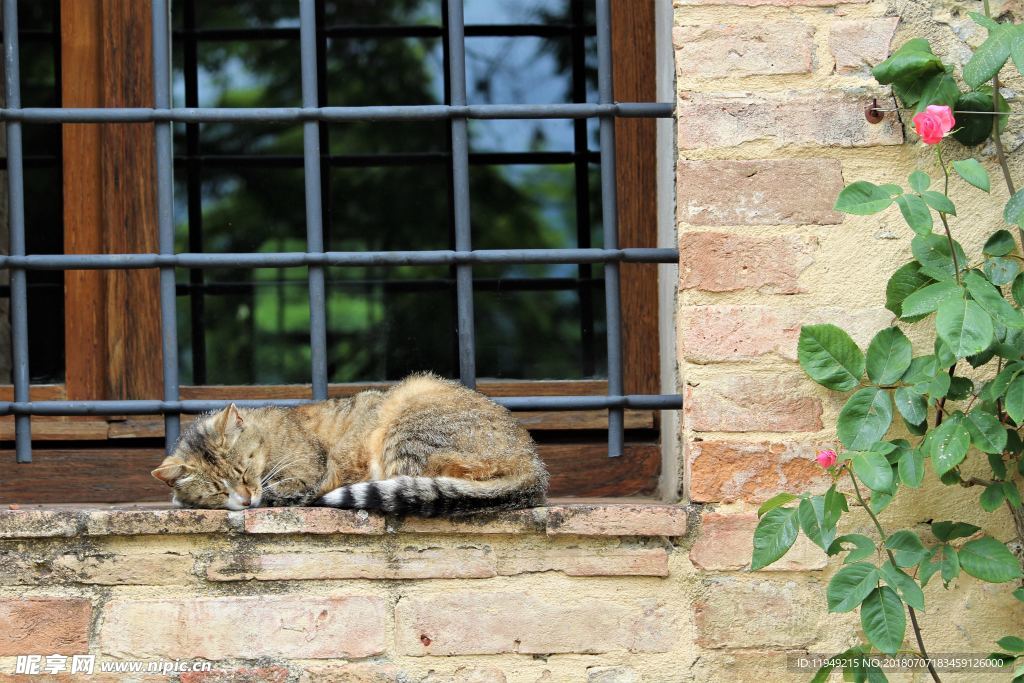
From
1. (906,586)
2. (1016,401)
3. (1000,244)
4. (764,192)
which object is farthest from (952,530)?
(764,192)

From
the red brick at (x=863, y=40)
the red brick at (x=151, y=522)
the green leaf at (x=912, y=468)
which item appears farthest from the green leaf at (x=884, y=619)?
the red brick at (x=151, y=522)

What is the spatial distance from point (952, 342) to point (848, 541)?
48 centimetres

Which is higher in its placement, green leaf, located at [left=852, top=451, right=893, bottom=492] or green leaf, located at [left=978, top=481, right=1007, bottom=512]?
green leaf, located at [left=852, top=451, right=893, bottom=492]

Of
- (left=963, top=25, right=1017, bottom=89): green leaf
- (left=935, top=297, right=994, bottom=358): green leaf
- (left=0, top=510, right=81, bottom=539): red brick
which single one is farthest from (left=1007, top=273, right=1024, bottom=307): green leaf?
(left=0, top=510, right=81, bottom=539): red brick

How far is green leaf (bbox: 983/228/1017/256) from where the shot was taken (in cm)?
227

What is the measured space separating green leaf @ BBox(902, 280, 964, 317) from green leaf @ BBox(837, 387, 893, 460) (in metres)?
0.20

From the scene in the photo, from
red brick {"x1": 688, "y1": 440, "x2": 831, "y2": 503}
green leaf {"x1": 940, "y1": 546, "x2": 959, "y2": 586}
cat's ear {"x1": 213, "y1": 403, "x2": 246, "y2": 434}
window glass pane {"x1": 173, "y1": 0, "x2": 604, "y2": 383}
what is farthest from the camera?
window glass pane {"x1": 173, "y1": 0, "x2": 604, "y2": 383}

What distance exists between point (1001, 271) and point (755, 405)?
1.98 ft

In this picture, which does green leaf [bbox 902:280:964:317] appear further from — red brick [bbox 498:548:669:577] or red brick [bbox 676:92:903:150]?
red brick [bbox 498:548:669:577]

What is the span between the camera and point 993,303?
80.7 inches

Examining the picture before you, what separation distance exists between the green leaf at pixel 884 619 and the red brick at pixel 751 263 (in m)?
0.71

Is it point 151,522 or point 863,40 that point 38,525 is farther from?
point 863,40

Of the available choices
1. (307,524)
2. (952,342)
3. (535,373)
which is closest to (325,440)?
(307,524)

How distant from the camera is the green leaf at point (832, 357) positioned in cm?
225
